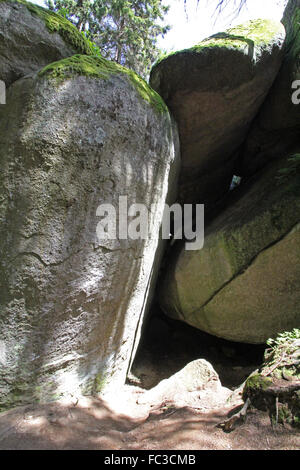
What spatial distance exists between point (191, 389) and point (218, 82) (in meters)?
3.96

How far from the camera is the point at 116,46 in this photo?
1272cm

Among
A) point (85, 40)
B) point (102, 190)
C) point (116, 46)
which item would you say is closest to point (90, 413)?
point (102, 190)

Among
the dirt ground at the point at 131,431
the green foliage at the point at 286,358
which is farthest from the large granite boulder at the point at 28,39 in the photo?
the green foliage at the point at 286,358

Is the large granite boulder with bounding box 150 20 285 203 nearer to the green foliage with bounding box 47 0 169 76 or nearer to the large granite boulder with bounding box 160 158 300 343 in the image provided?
the large granite boulder with bounding box 160 158 300 343

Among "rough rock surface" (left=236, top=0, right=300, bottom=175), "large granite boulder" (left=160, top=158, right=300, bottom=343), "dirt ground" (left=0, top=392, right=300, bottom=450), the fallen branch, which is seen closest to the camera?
"dirt ground" (left=0, top=392, right=300, bottom=450)

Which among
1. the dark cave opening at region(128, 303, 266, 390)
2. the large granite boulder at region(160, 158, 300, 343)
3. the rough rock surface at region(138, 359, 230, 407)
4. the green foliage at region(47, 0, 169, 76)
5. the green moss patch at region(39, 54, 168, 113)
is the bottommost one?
the dark cave opening at region(128, 303, 266, 390)

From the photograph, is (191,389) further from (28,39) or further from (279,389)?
(28,39)

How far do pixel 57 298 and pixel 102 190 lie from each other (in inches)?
43.8

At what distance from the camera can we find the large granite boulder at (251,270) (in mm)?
3900

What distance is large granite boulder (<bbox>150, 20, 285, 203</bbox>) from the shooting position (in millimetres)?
4164

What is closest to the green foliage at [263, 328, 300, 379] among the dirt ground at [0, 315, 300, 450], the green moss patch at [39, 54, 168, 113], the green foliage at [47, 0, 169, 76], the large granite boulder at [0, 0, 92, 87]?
the dirt ground at [0, 315, 300, 450]

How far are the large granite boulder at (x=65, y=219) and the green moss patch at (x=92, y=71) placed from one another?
13 millimetres

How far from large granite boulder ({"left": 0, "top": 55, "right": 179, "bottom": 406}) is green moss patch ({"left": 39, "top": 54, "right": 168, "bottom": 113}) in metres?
0.01

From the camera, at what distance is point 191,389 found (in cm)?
316
